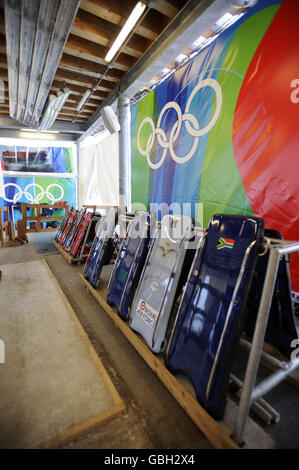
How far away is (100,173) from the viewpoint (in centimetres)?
723

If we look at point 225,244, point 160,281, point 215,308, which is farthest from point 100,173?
point 215,308

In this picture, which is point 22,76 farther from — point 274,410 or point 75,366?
point 274,410

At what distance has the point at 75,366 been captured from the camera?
5.63 feet

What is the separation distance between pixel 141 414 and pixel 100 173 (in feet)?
22.4

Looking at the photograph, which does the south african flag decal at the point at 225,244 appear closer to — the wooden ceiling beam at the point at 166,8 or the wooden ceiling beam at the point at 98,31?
the wooden ceiling beam at the point at 166,8

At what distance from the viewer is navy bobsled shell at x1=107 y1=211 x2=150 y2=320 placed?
2191mm

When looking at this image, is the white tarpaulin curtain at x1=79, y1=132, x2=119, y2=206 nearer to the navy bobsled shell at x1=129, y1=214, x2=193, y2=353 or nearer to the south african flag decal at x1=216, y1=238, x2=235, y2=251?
the navy bobsled shell at x1=129, y1=214, x2=193, y2=353

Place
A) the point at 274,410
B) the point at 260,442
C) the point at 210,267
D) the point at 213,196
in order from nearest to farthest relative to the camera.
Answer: the point at 260,442 < the point at 274,410 < the point at 210,267 < the point at 213,196

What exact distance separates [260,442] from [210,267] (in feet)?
3.06

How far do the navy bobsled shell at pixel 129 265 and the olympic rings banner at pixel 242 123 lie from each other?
118cm

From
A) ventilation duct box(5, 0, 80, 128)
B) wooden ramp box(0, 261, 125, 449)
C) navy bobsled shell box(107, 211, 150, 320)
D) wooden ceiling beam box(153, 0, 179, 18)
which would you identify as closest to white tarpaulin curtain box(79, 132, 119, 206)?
ventilation duct box(5, 0, 80, 128)

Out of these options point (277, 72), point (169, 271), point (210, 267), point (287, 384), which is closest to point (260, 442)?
point (287, 384)

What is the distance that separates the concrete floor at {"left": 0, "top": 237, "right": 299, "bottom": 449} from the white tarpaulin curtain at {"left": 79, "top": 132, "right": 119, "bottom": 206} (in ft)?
15.8

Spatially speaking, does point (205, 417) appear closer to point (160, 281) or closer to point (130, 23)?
→ point (160, 281)
